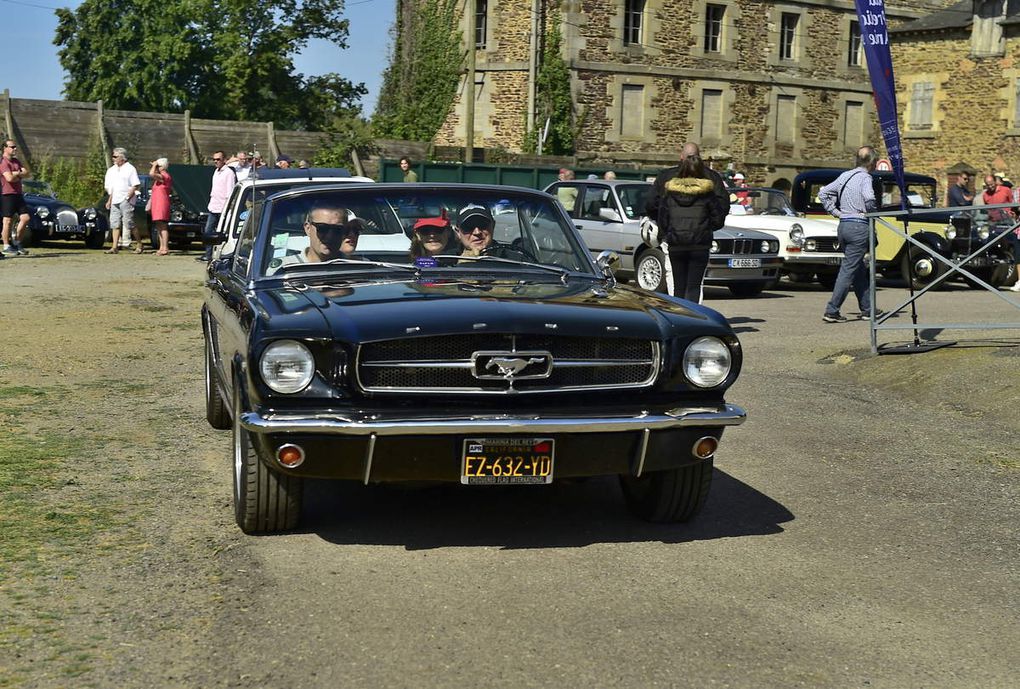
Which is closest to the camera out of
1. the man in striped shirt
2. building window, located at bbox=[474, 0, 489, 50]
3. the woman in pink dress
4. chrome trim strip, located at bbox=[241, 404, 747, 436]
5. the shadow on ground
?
chrome trim strip, located at bbox=[241, 404, 747, 436]

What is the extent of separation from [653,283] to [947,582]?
44.5 feet

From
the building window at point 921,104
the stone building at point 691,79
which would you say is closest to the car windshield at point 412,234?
the stone building at point 691,79

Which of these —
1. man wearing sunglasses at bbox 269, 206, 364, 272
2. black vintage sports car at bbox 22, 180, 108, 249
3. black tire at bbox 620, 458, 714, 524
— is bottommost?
black vintage sports car at bbox 22, 180, 108, 249

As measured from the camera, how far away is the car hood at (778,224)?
21.3m

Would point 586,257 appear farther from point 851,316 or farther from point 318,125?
point 318,125

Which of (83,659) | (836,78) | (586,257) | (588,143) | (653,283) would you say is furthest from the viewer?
(836,78)

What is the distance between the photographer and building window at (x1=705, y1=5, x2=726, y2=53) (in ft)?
168

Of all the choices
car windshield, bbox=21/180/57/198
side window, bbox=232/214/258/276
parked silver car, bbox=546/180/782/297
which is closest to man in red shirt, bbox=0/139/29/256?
car windshield, bbox=21/180/57/198

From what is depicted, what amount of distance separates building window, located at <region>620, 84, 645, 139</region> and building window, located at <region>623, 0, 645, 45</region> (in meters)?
1.66

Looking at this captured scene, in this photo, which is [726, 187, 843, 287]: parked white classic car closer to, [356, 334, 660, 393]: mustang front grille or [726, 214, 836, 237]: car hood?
[726, 214, 836, 237]: car hood

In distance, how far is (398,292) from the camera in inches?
237

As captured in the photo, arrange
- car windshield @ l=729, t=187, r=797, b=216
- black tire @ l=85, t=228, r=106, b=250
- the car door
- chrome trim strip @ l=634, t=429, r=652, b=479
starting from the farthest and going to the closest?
1. black tire @ l=85, t=228, r=106, b=250
2. car windshield @ l=729, t=187, r=797, b=216
3. the car door
4. chrome trim strip @ l=634, t=429, r=652, b=479

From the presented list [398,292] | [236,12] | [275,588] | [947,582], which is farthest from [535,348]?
[236,12]

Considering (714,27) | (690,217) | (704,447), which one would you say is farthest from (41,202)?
(714,27)
